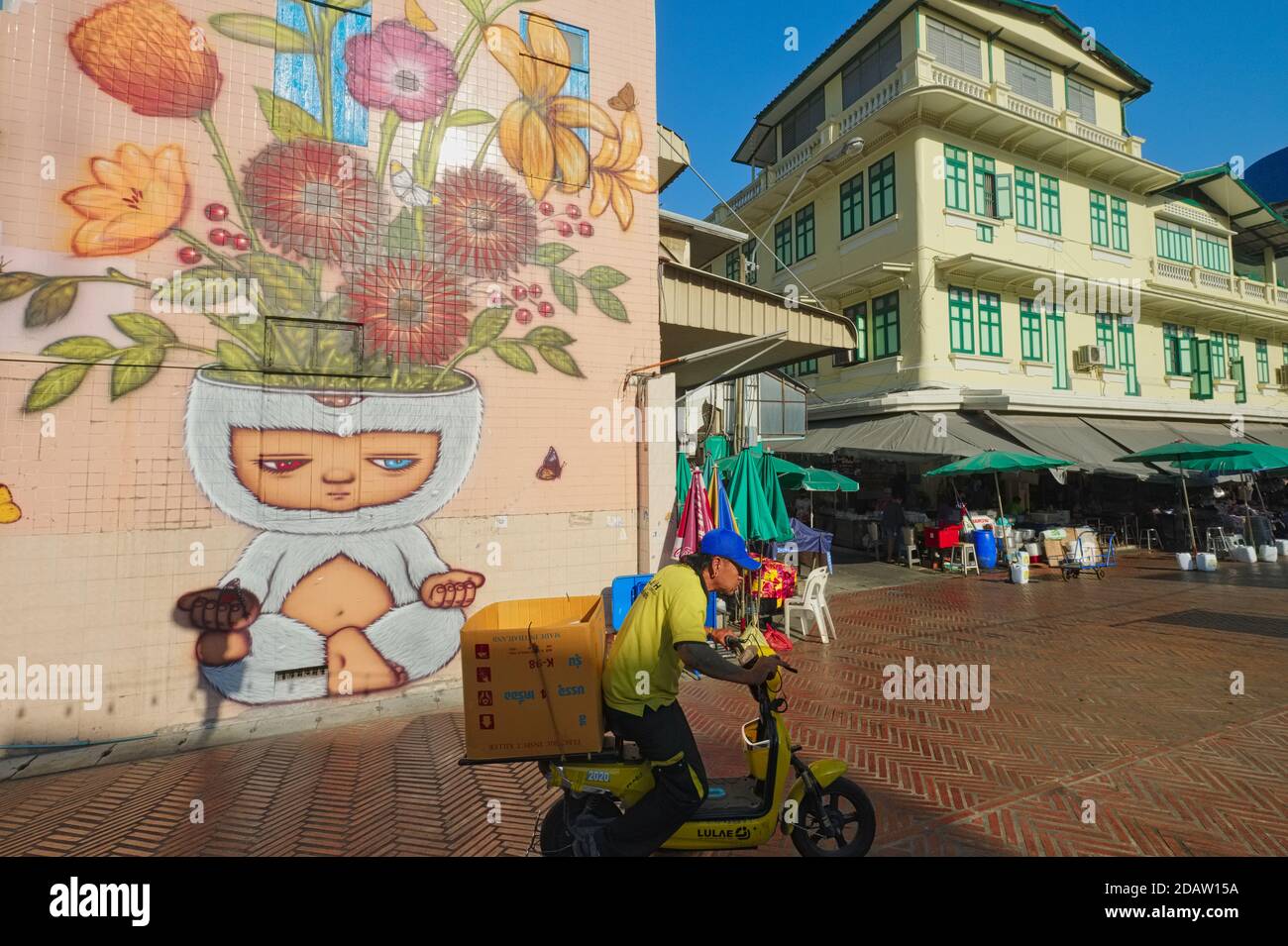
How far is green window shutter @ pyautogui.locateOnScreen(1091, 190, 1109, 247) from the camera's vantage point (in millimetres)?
18625

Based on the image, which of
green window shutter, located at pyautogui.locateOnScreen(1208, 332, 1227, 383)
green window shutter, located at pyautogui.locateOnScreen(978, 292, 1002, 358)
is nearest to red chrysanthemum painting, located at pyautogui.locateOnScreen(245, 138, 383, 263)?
green window shutter, located at pyautogui.locateOnScreen(978, 292, 1002, 358)

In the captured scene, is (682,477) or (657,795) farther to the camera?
(682,477)

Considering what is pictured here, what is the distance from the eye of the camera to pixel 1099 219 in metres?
18.8

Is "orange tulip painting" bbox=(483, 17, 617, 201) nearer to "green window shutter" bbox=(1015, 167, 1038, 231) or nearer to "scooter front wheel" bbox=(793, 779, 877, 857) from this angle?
"scooter front wheel" bbox=(793, 779, 877, 857)

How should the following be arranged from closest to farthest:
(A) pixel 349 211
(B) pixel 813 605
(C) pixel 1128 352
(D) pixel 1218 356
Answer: (A) pixel 349 211 < (B) pixel 813 605 < (C) pixel 1128 352 < (D) pixel 1218 356

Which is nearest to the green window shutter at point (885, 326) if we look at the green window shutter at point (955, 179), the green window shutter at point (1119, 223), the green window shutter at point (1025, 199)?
the green window shutter at point (955, 179)

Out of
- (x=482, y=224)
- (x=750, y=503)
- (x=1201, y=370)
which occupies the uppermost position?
(x=1201, y=370)

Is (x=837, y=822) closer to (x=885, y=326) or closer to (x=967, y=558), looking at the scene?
(x=967, y=558)

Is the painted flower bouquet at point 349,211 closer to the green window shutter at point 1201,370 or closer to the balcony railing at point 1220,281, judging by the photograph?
the balcony railing at point 1220,281

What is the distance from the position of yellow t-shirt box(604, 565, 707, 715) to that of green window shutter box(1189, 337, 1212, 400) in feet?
85.6

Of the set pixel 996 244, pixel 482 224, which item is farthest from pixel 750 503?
pixel 996 244

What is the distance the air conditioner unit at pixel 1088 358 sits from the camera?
17594 millimetres

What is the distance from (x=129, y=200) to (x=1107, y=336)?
948 inches

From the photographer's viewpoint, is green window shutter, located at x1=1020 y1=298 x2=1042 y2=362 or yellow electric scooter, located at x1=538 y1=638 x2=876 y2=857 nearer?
yellow electric scooter, located at x1=538 y1=638 x2=876 y2=857
